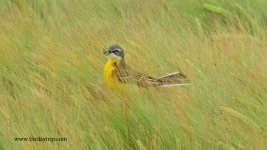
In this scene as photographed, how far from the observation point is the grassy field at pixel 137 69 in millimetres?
2314

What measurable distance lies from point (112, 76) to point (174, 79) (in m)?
0.23

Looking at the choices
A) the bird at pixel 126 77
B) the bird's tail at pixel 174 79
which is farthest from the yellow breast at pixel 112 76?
the bird's tail at pixel 174 79

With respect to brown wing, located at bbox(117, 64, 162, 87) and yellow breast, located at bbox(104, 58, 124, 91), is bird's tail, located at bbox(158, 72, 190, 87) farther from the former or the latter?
yellow breast, located at bbox(104, 58, 124, 91)

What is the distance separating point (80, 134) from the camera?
7.75ft

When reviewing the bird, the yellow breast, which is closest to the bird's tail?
the bird

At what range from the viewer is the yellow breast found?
266 centimetres

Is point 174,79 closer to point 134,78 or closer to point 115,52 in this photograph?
point 134,78

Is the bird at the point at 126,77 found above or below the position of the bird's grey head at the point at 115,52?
below

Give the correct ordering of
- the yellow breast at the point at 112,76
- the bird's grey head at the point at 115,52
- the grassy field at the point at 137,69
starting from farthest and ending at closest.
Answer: the bird's grey head at the point at 115,52 < the yellow breast at the point at 112,76 < the grassy field at the point at 137,69

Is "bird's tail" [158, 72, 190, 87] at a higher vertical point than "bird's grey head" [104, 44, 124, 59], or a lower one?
lower

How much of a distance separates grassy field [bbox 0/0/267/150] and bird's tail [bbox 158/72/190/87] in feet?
0.16

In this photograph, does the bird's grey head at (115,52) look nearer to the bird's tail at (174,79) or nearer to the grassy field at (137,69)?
the grassy field at (137,69)

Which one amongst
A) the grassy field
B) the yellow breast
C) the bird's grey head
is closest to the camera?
the grassy field

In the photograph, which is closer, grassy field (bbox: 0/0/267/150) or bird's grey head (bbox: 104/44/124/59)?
grassy field (bbox: 0/0/267/150)
